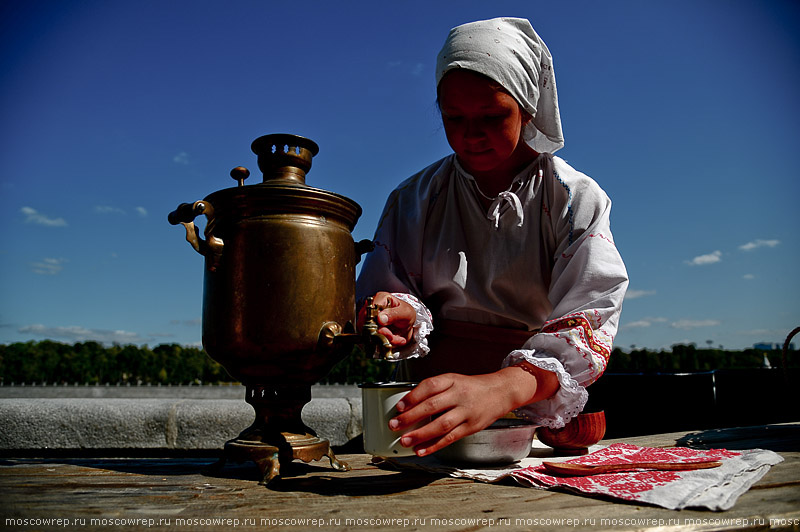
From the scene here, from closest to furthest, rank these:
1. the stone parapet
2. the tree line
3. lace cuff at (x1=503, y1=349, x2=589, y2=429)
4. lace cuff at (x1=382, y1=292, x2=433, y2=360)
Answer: lace cuff at (x1=503, y1=349, x2=589, y2=429) < lace cuff at (x1=382, y1=292, x2=433, y2=360) < the stone parapet < the tree line

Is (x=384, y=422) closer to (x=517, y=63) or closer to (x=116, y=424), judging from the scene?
(x=517, y=63)

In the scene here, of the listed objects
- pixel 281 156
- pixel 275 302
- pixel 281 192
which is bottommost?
pixel 275 302

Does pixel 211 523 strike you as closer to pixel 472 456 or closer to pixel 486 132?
pixel 472 456

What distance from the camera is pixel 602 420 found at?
1685 mm

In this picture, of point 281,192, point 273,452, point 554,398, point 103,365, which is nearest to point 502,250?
point 554,398

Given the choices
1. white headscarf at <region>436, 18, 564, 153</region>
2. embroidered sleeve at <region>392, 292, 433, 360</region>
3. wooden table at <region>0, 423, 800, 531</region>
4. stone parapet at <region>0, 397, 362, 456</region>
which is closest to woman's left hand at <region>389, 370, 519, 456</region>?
wooden table at <region>0, 423, 800, 531</region>

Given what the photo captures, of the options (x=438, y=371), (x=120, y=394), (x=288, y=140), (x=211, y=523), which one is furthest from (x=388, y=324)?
(x=120, y=394)

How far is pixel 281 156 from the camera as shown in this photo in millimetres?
1629

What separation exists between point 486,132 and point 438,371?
91cm

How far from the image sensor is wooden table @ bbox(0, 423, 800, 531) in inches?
39.7

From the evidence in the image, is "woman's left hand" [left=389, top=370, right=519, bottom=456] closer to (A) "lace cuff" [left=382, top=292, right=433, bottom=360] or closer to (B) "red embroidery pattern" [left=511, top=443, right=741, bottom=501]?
(B) "red embroidery pattern" [left=511, top=443, right=741, bottom=501]

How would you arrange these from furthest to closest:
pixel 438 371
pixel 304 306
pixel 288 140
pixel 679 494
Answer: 1. pixel 438 371
2. pixel 288 140
3. pixel 304 306
4. pixel 679 494

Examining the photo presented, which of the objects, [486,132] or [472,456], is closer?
[472,456]

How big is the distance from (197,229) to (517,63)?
3.72 feet
